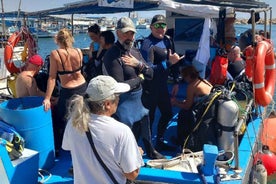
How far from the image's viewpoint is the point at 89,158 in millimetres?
2250

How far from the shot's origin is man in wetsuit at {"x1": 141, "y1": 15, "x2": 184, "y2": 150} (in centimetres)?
439

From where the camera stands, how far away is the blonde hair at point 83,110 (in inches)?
85.6

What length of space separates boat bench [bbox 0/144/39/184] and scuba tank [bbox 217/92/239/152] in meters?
2.21

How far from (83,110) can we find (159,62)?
2443 millimetres

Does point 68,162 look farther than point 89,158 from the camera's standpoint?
Yes

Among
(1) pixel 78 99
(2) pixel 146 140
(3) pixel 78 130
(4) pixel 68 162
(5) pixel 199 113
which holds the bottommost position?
(4) pixel 68 162

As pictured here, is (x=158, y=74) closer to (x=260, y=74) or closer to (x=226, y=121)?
(x=226, y=121)

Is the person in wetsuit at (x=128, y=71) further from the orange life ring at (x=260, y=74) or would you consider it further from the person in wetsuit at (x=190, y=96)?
the orange life ring at (x=260, y=74)

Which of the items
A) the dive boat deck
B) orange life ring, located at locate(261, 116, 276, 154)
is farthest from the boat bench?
orange life ring, located at locate(261, 116, 276, 154)

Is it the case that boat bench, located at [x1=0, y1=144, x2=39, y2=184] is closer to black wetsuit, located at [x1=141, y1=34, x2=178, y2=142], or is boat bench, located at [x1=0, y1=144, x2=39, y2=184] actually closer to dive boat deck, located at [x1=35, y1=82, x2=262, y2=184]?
dive boat deck, located at [x1=35, y1=82, x2=262, y2=184]

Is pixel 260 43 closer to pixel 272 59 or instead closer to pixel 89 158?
pixel 272 59

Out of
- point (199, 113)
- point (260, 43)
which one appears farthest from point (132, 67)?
point (260, 43)

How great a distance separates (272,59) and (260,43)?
0.77m

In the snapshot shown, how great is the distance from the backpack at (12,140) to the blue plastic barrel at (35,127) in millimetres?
88
